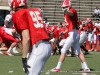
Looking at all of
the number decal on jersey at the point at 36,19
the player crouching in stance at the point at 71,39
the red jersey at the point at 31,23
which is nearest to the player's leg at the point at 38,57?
the red jersey at the point at 31,23

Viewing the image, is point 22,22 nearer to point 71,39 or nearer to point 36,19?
point 36,19

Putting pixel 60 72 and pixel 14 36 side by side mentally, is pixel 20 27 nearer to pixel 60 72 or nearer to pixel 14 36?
pixel 60 72

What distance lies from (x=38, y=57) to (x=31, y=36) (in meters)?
0.35

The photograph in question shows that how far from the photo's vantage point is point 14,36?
17062 mm

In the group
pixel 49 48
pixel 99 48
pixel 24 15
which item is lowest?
pixel 99 48

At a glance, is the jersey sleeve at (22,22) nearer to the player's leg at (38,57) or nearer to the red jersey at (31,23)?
the red jersey at (31,23)

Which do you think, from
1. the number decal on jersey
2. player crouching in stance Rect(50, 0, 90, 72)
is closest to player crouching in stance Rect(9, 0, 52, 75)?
the number decal on jersey

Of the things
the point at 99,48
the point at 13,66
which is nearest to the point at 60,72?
the point at 13,66

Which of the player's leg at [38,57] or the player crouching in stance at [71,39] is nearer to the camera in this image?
the player's leg at [38,57]

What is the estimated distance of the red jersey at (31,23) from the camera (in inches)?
270

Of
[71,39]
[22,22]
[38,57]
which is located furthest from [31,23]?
[71,39]

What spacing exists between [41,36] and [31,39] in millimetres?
164

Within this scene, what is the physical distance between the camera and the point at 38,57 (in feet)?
22.7

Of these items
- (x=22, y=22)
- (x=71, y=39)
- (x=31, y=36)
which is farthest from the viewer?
(x=71, y=39)
